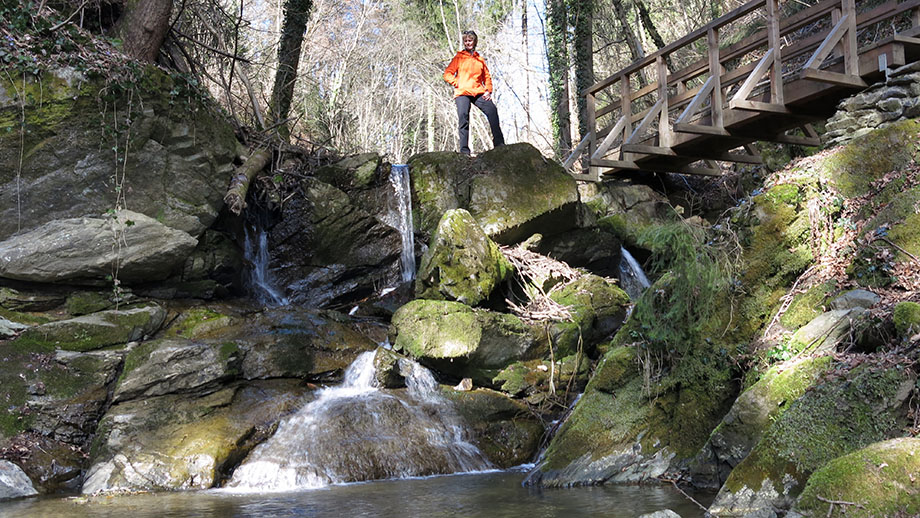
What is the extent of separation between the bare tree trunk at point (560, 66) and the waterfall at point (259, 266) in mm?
7665

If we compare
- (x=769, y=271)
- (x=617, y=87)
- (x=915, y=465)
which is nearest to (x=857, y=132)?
(x=769, y=271)

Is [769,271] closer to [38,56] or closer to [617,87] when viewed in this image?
[38,56]

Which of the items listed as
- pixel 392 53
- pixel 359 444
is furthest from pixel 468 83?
pixel 392 53

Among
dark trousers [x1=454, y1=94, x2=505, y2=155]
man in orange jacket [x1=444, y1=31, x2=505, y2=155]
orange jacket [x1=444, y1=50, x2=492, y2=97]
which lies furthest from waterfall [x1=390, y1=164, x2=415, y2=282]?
orange jacket [x1=444, y1=50, x2=492, y2=97]

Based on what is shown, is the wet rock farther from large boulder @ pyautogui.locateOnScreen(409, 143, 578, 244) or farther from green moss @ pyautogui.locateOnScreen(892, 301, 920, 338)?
green moss @ pyautogui.locateOnScreen(892, 301, 920, 338)

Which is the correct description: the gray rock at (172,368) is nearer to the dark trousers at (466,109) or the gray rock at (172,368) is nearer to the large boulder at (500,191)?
the large boulder at (500,191)

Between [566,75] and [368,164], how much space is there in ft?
20.1

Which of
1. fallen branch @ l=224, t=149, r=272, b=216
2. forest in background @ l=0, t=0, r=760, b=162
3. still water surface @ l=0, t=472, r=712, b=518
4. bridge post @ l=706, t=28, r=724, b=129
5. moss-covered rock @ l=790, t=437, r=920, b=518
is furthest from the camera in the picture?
forest in background @ l=0, t=0, r=760, b=162

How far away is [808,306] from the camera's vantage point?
197 inches

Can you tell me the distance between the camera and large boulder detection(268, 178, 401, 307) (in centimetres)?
1000

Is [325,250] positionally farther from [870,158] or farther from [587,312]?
[870,158]

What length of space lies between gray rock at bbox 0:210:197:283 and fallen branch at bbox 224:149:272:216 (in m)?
0.73

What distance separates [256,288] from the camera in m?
9.80

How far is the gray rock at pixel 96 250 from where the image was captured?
7.51 metres
